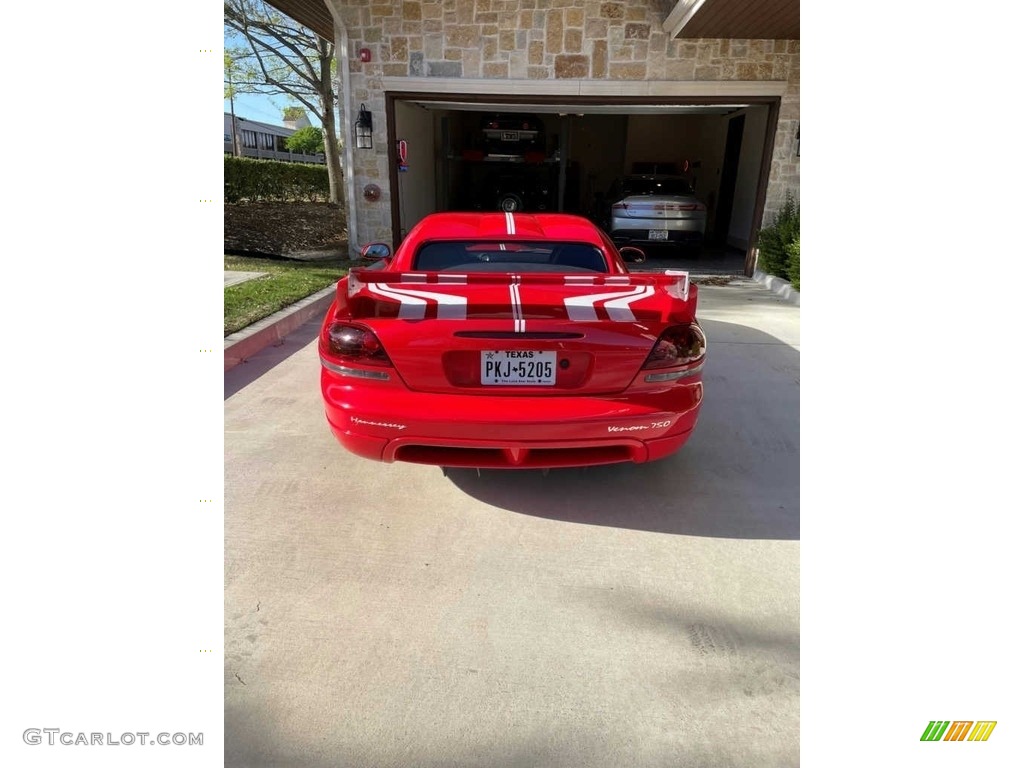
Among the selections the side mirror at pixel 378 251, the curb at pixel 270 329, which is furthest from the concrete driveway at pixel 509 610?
the curb at pixel 270 329

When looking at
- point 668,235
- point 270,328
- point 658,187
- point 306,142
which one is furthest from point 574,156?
point 306,142

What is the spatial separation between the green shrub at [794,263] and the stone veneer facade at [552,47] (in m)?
2.00

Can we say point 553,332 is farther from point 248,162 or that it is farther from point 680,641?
point 248,162

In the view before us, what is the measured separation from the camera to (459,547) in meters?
2.60

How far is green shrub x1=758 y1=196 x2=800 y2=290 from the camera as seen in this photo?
870 centimetres

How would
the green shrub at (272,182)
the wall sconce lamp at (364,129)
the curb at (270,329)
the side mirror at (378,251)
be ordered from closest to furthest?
1. the side mirror at (378,251)
2. the curb at (270,329)
3. the wall sconce lamp at (364,129)
4. the green shrub at (272,182)

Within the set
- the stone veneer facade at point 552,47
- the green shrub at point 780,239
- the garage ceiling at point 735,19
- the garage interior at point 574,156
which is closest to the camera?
the garage ceiling at point 735,19

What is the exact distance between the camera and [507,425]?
2.51 metres

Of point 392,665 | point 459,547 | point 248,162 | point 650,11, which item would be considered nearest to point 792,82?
point 650,11

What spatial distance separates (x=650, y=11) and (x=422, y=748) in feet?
33.9

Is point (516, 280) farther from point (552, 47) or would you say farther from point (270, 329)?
point (552, 47)

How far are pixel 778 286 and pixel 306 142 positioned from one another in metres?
A: 38.8

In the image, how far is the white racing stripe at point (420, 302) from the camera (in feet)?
8.41

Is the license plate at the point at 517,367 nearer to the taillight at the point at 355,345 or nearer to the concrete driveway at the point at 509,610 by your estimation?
the taillight at the point at 355,345
